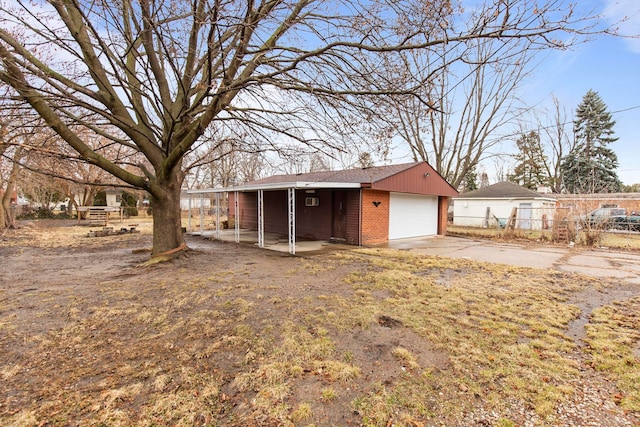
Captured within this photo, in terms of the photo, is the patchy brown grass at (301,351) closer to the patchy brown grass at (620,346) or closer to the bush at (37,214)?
the patchy brown grass at (620,346)

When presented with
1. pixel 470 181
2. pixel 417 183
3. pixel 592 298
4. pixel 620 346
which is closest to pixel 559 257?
pixel 592 298

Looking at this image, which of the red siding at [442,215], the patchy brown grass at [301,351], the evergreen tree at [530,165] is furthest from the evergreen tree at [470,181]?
the patchy brown grass at [301,351]

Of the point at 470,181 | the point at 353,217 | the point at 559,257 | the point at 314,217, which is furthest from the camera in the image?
the point at 470,181

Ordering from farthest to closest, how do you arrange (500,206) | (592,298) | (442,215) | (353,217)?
(500,206), (442,215), (353,217), (592,298)

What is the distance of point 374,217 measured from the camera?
11602mm

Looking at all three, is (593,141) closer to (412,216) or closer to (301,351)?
(412,216)

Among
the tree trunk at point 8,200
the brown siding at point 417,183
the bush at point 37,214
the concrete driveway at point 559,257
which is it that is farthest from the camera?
the bush at point 37,214

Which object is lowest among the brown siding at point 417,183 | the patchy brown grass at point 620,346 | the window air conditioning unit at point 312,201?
the patchy brown grass at point 620,346

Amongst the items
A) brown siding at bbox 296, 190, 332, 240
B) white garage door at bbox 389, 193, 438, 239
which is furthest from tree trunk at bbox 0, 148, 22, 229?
white garage door at bbox 389, 193, 438, 239

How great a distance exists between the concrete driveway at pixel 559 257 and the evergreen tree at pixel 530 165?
22.5 meters

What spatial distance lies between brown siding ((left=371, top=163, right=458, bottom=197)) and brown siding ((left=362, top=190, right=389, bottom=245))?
49 cm

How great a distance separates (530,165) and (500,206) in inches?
669

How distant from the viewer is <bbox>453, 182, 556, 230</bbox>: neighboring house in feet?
62.7

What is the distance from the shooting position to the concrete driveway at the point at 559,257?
7.32 m
